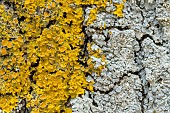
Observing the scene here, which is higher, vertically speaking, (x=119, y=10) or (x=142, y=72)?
(x=119, y=10)

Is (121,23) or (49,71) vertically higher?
(121,23)

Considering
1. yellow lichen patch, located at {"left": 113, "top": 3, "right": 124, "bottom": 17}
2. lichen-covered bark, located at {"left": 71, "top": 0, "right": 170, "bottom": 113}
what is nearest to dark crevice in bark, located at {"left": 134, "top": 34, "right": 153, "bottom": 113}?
lichen-covered bark, located at {"left": 71, "top": 0, "right": 170, "bottom": 113}

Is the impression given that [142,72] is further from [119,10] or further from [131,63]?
[119,10]

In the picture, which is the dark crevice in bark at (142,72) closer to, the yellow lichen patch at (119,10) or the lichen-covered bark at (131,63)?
the lichen-covered bark at (131,63)

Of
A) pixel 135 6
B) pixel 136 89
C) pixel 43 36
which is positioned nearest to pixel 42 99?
pixel 43 36

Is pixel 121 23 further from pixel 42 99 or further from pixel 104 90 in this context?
pixel 42 99

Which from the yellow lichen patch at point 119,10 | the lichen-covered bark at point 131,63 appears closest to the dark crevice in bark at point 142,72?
the lichen-covered bark at point 131,63

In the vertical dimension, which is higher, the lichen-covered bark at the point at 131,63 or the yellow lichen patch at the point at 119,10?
the yellow lichen patch at the point at 119,10

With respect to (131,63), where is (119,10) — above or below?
above

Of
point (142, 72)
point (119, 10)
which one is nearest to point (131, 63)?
point (142, 72)

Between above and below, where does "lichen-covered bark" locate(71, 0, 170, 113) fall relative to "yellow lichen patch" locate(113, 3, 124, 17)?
below

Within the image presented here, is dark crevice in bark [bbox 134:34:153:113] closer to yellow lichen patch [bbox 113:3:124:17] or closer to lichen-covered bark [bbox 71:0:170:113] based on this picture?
lichen-covered bark [bbox 71:0:170:113]
